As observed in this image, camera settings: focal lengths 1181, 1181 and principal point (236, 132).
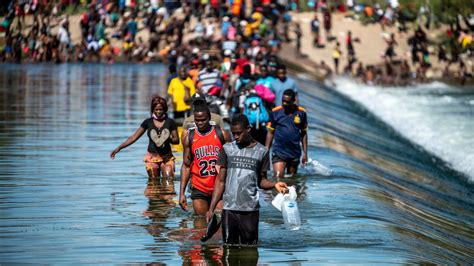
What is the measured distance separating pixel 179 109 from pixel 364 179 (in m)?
6.10

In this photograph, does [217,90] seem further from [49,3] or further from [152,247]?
[49,3]

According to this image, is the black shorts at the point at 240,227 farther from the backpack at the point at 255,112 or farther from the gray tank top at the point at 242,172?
the backpack at the point at 255,112

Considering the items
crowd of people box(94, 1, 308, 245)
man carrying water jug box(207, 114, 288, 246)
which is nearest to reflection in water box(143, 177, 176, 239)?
crowd of people box(94, 1, 308, 245)

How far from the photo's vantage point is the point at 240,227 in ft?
37.7

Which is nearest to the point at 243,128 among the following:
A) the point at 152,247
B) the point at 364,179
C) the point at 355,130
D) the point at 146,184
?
the point at 152,247

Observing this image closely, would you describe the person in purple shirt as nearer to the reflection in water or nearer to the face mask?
the reflection in water

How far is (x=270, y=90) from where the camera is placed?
68.9 ft

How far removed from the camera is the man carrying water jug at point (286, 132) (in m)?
17.5

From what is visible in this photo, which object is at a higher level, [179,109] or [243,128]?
[243,128]

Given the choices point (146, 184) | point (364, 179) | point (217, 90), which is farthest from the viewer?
point (217, 90)

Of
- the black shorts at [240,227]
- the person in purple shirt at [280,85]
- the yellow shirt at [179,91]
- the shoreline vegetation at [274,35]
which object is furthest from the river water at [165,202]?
the shoreline vegetation at [274,35]

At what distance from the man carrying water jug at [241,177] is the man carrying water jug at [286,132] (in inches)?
235

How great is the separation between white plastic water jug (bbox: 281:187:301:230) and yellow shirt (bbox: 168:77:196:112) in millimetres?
12746

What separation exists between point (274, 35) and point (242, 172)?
4736 cm
